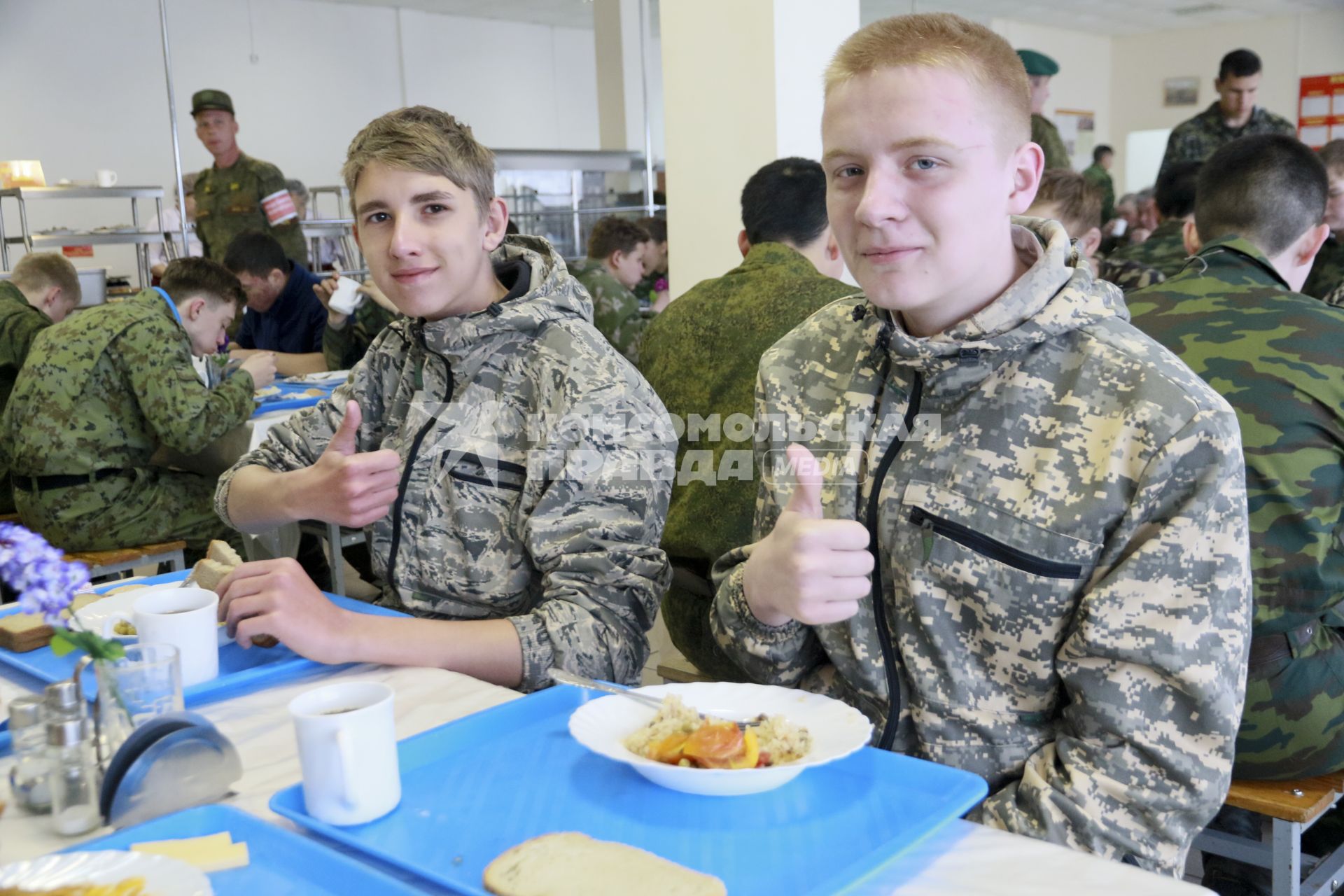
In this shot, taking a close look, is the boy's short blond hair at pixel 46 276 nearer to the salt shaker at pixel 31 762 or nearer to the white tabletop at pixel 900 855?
the white tabletop at pixel 900 855

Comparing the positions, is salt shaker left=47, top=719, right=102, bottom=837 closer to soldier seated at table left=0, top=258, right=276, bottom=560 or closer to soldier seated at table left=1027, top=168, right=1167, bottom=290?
soldier seated at table left=0, top=258, right=276, bottom=560

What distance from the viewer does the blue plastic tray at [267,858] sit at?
0.85 metres

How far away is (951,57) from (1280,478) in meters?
1.02

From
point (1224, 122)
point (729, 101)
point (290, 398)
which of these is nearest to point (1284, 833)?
point (729, 101)

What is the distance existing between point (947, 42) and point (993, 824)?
Answer: 835 millimetres

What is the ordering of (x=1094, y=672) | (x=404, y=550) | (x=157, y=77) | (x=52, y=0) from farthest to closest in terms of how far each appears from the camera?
(x=157, y=77) < (x=52, y=0) < (x=404, y=550) < (x=1094, y=672)

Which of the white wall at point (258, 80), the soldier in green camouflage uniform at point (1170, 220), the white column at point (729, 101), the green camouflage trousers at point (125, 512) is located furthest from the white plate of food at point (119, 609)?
the white wall at point (258, 80)

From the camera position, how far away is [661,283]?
600 centimetres

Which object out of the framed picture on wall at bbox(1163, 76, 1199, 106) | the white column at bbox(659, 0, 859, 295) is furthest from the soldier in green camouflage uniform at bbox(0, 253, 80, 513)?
the framed picture on wall at bbox(1163, 76, 1199, 106)

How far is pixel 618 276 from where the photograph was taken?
5965 millimetres

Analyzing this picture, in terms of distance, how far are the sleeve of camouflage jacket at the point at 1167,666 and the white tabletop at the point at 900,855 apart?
0.26 meters

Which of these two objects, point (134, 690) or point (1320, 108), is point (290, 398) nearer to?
point (134, 690)

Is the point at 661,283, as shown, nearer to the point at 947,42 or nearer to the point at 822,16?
the point at 822,16

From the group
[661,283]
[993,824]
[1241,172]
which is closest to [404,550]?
[993,824]
